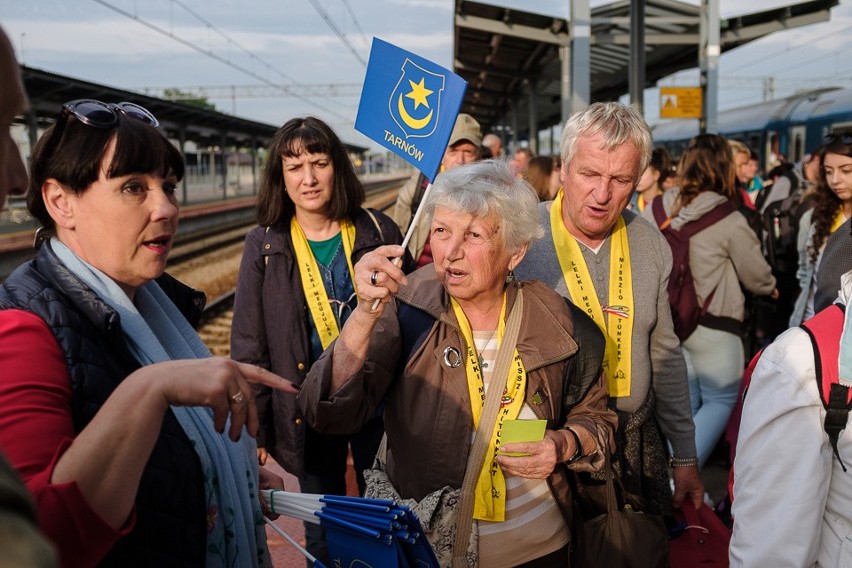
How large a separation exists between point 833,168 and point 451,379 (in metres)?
3.55

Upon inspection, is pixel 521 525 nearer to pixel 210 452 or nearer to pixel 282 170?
pixel 210 452

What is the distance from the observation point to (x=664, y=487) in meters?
3.16

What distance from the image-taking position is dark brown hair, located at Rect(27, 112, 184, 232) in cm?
194

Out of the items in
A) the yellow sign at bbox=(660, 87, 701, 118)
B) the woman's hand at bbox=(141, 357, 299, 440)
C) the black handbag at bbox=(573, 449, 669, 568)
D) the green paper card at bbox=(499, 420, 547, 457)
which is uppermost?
the yellow sign at bbox=(660, 87, 701, 118)

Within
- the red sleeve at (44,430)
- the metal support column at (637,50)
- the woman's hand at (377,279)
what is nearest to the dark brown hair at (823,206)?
the woman's hand at (377,279)

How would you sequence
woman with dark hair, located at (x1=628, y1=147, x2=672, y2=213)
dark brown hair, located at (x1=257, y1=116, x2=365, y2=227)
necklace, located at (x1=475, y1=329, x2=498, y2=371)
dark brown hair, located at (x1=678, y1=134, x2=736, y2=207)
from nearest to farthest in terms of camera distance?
1. necklace, located at (x1=475, y1=329, x2=498, y2=371)
2. dark brown hair, located at (x1=257, y1=116, x2=365, y2=227)
3. dark brown hair, located at (x1=678, y1=134, x2=736, y2=207)
4. woman with dark hair, located at (x1=628, y1=147, x2=672, y2=213)

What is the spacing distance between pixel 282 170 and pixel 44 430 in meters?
2.58

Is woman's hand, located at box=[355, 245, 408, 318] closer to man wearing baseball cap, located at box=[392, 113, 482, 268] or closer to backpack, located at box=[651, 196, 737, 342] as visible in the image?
backpack, located at box=[651, 196, 737, 342]

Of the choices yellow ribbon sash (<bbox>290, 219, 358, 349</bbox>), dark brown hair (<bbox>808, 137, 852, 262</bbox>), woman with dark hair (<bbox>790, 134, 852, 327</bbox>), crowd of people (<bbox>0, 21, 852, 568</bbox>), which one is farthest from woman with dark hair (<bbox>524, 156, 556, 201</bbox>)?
yellow ribbon sash (<bbox>290, 219, 358, 349</bbox>)

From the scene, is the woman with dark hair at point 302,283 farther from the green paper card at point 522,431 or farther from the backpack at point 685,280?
the backpack at point 685,280

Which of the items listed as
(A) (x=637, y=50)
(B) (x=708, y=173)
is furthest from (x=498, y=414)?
(A) (x=637, y=50)

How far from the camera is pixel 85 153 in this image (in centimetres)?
194

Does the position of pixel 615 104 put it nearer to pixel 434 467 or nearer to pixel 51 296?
pixel 434 467

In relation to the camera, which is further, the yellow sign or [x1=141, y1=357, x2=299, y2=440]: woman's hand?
the yellow sign
